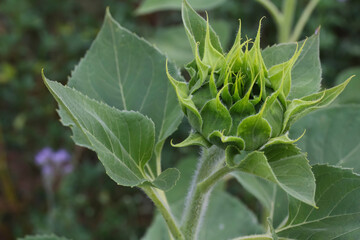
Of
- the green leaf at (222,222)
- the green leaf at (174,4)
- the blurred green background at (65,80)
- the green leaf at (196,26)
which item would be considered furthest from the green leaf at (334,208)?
the blurred green background at (65,80)

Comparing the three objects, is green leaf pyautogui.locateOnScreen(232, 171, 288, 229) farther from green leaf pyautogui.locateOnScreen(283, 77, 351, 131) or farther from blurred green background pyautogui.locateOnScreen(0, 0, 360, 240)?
blurred green background pyautogui.locateOnScreen(0, 0, 360, 240)

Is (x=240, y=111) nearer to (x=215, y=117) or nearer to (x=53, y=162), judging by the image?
(x=215, y=117)

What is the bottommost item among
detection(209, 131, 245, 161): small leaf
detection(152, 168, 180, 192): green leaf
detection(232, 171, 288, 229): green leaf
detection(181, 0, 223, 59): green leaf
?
detection(232, 171, 288, 229): green leaf

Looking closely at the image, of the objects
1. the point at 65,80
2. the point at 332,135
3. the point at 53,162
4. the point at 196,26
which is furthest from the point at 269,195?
the point at 65,80

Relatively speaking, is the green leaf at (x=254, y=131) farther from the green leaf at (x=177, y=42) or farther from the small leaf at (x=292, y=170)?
the green leaf at (x=177, y=42)

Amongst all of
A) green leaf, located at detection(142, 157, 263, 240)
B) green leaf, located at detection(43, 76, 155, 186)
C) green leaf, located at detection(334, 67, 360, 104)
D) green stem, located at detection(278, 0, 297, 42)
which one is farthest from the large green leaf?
green leaf, located at detection(334, 67, 360, 104)

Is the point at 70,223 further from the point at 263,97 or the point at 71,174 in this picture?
the point at 263,97
